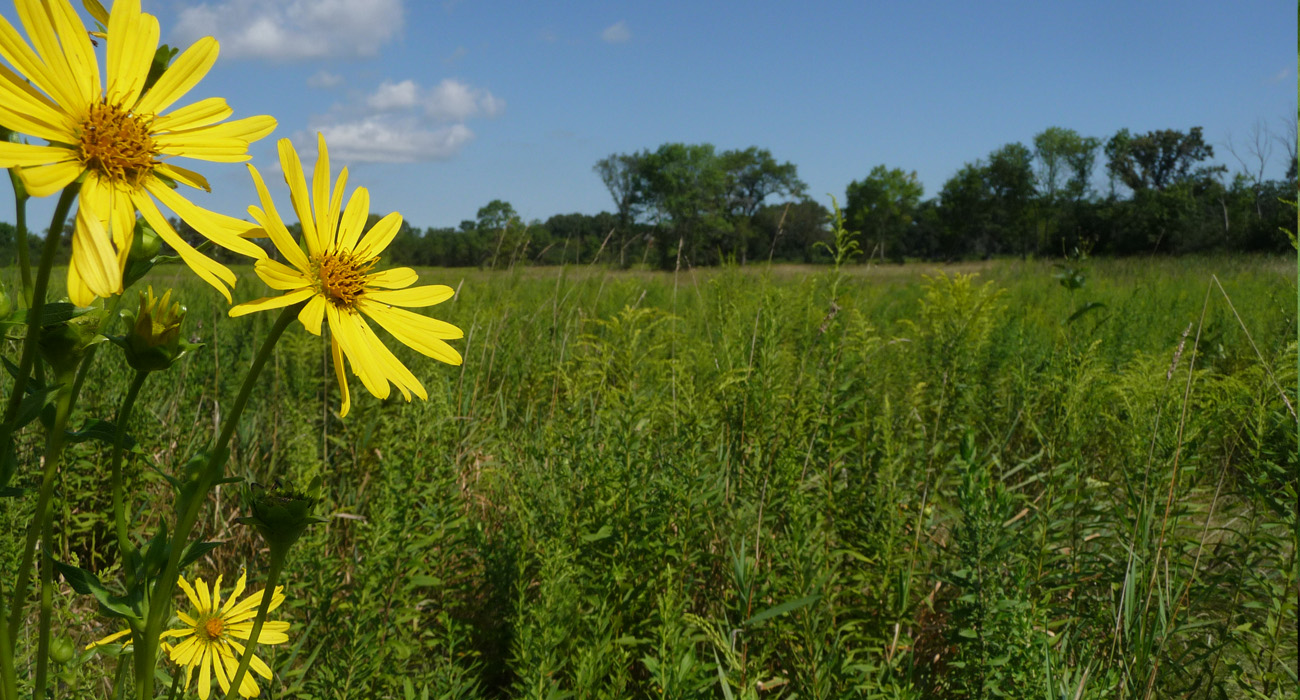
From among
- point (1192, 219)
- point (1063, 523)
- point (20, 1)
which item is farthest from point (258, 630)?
point (1192, 219)

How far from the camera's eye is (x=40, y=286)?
16.1 inches

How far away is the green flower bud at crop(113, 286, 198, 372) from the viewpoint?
1.74 feet

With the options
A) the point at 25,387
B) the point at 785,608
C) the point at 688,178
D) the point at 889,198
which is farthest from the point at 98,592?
the point at 688,178

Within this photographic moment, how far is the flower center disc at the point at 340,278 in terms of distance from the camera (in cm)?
59

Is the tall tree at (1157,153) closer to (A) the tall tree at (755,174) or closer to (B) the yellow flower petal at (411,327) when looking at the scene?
(A) the tall tree at (755,174)

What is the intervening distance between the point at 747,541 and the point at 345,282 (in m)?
1.14

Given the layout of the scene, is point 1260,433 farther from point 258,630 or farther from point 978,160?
point 978,160

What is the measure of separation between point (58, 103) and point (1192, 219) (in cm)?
2346

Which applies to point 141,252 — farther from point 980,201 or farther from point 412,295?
point 980,201

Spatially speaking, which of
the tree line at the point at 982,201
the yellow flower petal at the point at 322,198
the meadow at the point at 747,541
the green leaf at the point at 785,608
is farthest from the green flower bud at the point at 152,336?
the tree line at the point at 982,201

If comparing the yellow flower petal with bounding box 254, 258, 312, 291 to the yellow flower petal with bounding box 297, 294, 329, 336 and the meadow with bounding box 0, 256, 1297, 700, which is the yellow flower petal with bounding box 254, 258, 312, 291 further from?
the meadow with bounding box 0, 256, 1297, 700

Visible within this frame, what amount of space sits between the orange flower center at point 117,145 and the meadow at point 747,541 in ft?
2.23

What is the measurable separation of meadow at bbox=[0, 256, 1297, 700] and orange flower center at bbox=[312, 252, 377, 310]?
56 cm

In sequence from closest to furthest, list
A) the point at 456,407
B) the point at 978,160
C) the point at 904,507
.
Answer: the point at 904,507
the point at 456,407
the point at 978,160
